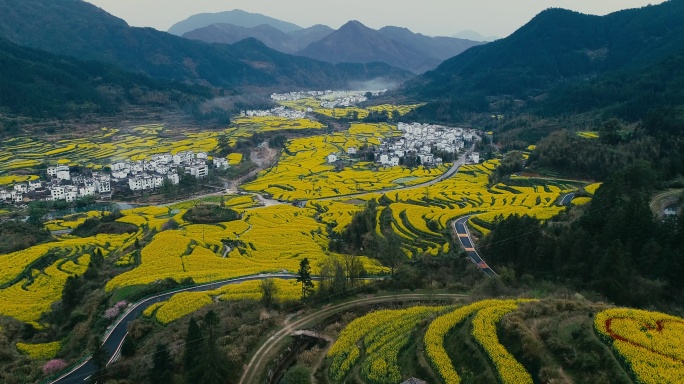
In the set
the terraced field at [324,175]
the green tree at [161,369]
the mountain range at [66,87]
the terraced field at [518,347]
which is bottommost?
the terraced field at [324,175]

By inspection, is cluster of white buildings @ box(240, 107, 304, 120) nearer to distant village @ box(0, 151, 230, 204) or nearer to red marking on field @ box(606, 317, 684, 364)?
distant village @ box(0, 151, 230, 204)

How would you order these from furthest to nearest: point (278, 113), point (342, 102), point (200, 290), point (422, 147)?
point (342, 102), point (278, 113), point (422, 147), point (200, 290)

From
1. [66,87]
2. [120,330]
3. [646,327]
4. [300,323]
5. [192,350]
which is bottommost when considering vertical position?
[120,330]

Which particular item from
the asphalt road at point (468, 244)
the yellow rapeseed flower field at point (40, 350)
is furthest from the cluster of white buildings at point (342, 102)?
the yellow rapeseed flower field at point (40, 350)

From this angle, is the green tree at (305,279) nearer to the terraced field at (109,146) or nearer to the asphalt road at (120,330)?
the asphalt road at (120,330)

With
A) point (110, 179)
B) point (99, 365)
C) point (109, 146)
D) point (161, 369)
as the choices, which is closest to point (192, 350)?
point (161, 369)

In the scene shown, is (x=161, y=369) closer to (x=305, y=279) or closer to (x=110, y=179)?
(x=305, y=279)
